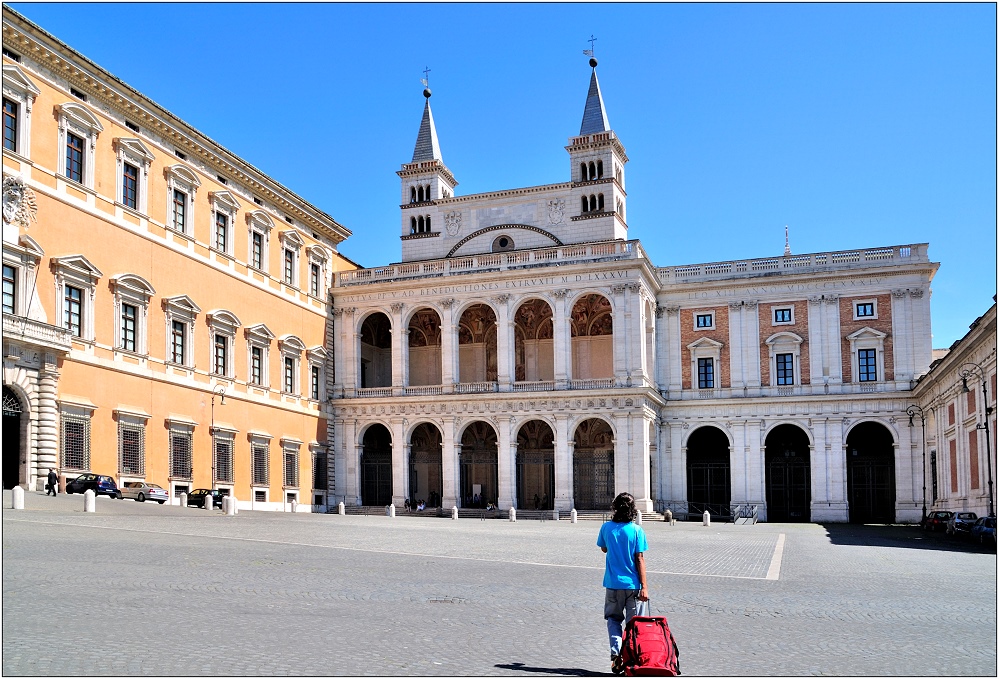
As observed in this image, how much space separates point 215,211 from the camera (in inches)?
1656

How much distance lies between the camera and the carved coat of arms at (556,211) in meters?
55.8

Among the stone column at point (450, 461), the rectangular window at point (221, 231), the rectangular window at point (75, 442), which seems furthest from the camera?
the stone column at point (450, 461)

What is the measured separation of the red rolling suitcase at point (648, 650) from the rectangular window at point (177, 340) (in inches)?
1296

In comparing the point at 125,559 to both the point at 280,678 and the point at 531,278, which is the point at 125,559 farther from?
the point at 531,278

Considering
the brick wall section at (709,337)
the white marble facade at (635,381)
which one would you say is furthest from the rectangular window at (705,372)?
the brick wall section at (709,337)

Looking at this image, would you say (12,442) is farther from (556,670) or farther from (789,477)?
(789,477)

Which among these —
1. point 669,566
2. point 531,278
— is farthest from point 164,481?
point 669,566

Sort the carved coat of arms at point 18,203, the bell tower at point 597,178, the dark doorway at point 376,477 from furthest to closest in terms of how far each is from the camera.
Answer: the bell tower at point 597,178
the dark doorway at point 376,477
the carved coat of arms at point 18,203

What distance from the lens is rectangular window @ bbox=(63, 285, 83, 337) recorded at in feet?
108

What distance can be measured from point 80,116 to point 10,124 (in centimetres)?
310

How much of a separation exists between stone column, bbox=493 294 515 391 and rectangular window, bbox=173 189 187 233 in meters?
15.6

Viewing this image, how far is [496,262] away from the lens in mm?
49719

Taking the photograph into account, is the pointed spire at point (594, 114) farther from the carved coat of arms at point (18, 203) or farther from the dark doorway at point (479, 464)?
the carved coat of arms at point (18, 203)

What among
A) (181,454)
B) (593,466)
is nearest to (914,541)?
(593,466)
